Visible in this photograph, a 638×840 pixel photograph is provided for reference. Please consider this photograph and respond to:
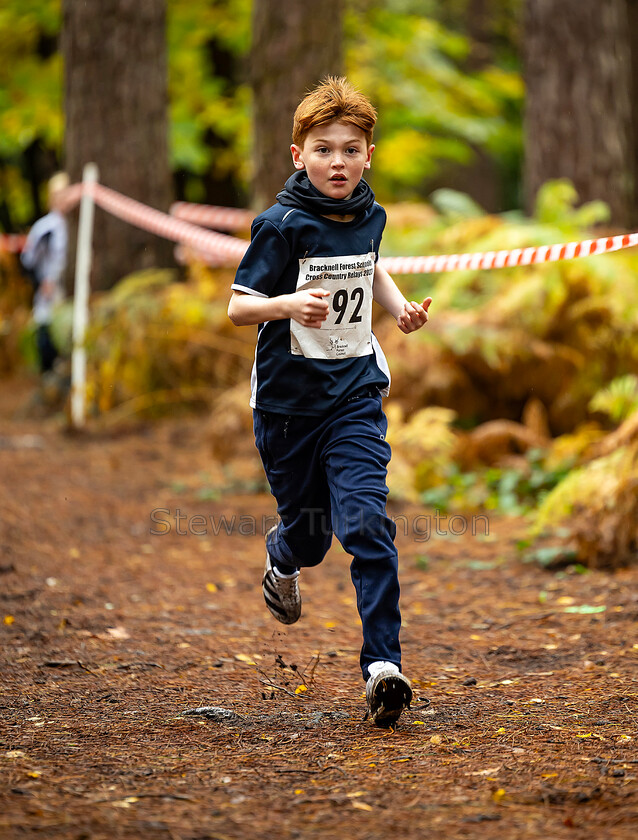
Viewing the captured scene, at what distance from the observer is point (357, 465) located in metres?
3.27

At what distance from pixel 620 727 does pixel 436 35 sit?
15530 millimetres

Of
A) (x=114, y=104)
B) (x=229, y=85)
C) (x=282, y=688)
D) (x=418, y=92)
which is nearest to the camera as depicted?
(x=282, y=688)

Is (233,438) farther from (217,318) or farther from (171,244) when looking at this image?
(171,244)

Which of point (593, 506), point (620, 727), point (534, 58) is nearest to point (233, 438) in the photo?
point (593, 506)

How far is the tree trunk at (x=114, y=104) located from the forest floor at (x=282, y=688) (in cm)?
387

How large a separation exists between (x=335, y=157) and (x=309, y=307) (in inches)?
21.8

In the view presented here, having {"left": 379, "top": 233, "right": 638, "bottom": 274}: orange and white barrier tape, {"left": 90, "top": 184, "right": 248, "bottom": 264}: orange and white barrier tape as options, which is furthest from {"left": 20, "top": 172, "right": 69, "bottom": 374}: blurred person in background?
{"left": 379, "top": 233, "right": 638, "bottom": 274}: orange and white barrier tape

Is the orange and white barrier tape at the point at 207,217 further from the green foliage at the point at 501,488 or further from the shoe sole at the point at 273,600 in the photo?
the shoe sole at the point at 273,600

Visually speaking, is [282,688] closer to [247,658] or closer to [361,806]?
[247,658]

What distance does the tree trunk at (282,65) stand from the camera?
802 cm

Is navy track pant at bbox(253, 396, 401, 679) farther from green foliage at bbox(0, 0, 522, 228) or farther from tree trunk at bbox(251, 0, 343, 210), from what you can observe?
green foliage at bbox(0, 0, 522, 228)

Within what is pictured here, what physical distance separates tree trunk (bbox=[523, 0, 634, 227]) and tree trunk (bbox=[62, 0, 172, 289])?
397 cm

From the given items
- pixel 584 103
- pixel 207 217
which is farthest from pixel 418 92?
pixel 584 103

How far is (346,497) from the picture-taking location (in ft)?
10.5
